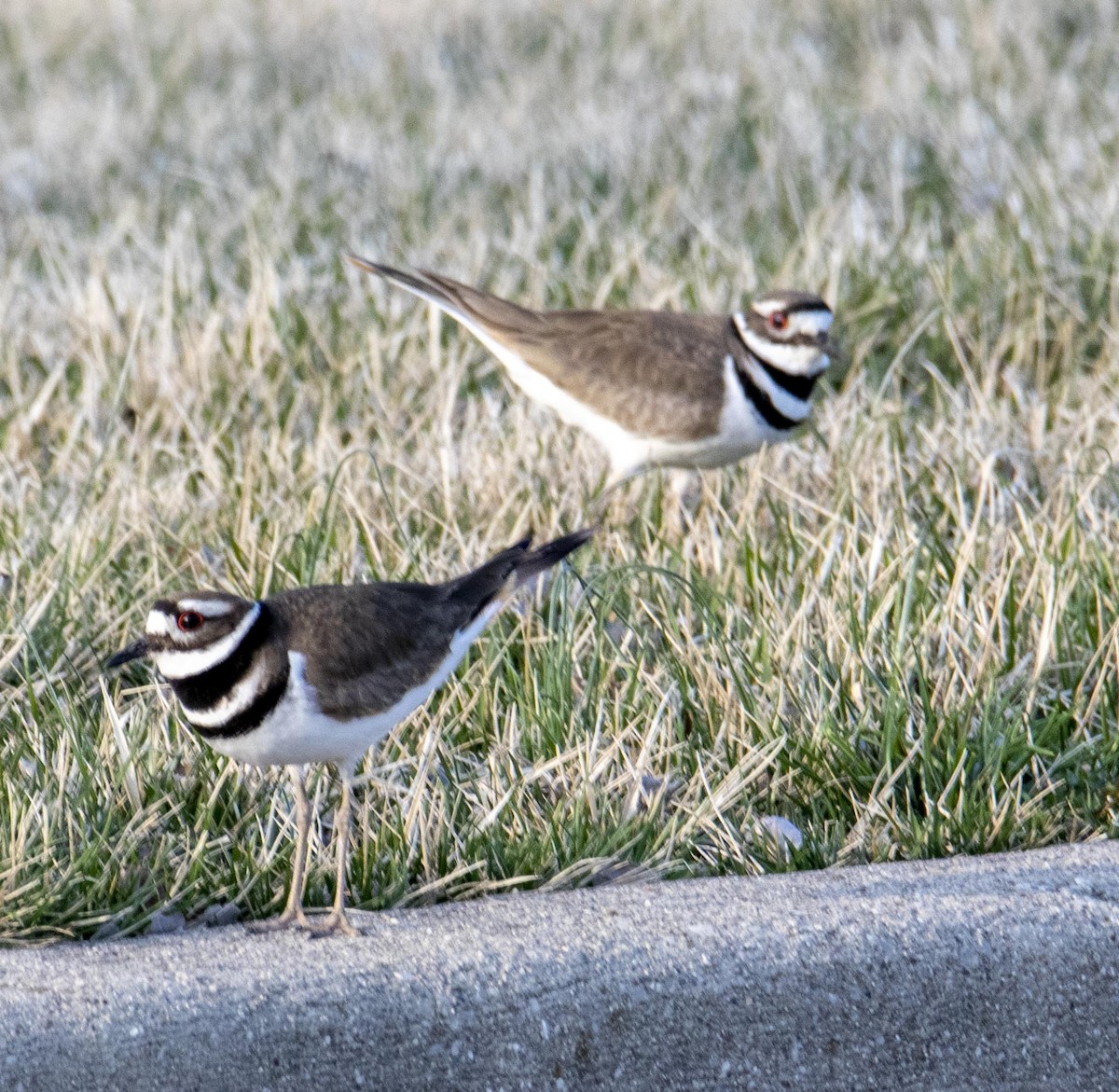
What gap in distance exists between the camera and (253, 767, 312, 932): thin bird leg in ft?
11.2

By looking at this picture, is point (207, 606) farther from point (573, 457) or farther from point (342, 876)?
point (573, 457)

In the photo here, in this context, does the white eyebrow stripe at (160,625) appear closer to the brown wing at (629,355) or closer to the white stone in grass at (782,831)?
the white stone in grass at (782,831)

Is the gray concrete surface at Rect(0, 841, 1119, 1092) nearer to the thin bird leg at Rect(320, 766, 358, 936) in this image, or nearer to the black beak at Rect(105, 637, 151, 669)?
the thin bird leg at Rect(320, 766, 358, 936)

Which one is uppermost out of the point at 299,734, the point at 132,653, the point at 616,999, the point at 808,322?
the point at 808,322

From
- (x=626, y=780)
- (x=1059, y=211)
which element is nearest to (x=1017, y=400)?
(x=1059, y=211)

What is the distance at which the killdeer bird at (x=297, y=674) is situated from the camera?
11.1 ft

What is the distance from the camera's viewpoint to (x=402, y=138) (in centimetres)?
917

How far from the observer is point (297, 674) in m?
3.43

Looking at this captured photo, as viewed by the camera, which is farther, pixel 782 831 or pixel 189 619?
pixel 782 831

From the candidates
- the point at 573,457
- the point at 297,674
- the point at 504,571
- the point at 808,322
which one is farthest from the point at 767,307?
the point at 297,674

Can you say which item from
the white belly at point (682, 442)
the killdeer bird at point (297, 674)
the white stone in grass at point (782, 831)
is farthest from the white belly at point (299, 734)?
the white belly at point (682, 442)

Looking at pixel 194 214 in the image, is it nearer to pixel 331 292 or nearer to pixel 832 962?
pixel 331 292

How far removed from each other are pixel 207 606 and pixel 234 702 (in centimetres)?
18

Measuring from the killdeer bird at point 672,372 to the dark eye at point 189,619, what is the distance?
227 centimetres
